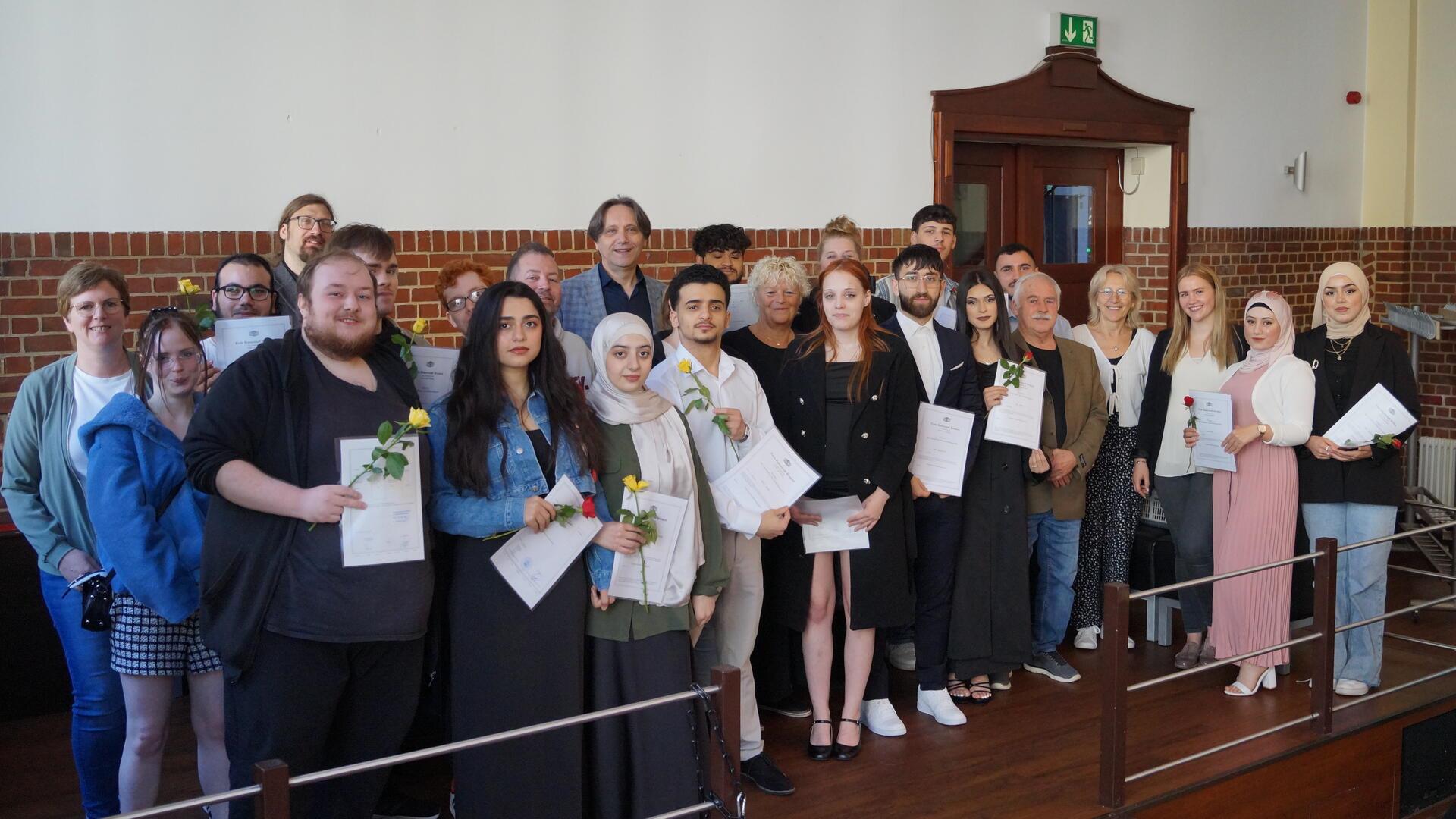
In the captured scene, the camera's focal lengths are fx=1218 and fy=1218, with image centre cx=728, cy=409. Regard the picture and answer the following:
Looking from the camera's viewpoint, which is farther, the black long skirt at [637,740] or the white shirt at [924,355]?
the white shirt at [924,355]

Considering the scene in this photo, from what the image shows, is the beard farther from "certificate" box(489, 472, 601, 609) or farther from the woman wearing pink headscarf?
the woman wearing pink headscarf

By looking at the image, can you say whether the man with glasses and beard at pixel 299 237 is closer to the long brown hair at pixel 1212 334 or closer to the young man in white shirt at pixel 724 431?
the young man in white shirt at pixel 724 431

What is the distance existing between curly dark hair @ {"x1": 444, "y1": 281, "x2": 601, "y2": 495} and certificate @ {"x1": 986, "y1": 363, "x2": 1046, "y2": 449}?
1.77m

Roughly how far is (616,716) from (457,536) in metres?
0.65

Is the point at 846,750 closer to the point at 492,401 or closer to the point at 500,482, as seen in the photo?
the point at 500,482

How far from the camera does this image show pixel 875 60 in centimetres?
668

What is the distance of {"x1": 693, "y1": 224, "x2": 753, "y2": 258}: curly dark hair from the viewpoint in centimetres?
487

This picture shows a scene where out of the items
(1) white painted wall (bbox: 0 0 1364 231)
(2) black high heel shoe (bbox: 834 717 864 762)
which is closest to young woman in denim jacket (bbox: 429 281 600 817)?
(2) black high heel shoe (bbox: 834 717 864 762)

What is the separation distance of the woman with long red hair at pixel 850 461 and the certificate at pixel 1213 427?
4.39 feet

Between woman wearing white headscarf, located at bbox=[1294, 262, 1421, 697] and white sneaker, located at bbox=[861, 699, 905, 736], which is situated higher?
woman wearing white headscarf, located at bbox=[1294, 262, 1421, 697]

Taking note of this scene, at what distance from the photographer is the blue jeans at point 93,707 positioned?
10.8ft

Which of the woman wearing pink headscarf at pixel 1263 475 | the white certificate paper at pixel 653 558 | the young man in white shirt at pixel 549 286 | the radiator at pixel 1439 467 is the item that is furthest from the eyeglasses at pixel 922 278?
the radiator at pixel 1439 467

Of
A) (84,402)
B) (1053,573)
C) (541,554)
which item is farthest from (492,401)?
(1053,573)

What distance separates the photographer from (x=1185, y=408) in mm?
4863
